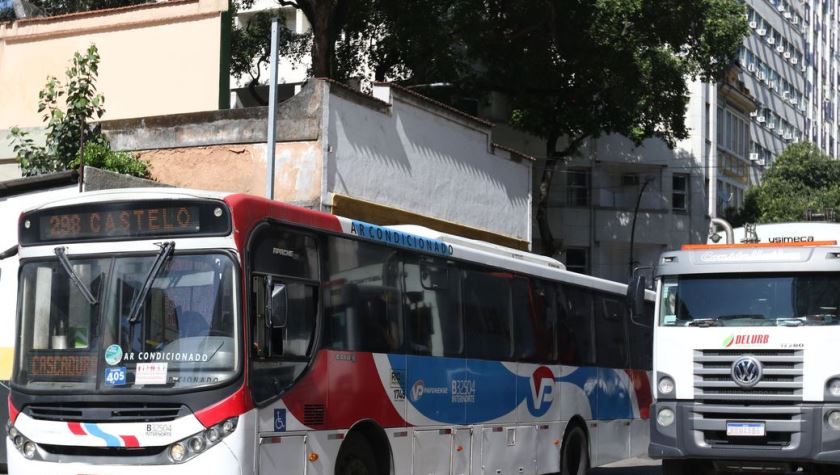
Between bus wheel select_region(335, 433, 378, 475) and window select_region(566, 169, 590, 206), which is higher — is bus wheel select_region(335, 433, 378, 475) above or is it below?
below

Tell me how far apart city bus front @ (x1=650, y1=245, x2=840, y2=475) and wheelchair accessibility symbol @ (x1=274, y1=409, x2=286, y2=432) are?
546 cm

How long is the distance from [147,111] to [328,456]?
1540 cm

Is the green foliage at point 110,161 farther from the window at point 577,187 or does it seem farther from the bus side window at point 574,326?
the window at point 577,187

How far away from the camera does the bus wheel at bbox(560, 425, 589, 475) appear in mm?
16094

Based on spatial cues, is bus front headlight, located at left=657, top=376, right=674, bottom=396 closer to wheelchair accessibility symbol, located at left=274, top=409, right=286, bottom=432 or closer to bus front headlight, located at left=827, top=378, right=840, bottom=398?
bus front headlight, located at left=827, top=378, right=840, bottom=398

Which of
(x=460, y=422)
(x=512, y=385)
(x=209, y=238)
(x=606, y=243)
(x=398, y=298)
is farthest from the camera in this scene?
(x=606, y=243)

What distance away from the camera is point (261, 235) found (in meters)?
10.2

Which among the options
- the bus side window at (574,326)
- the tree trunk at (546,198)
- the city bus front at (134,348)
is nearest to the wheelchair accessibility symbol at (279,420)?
the city bus front at (134,348)

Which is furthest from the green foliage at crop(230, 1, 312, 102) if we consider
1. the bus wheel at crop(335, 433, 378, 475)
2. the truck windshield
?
the bus wheel at crop(335, 433, 378, 475)

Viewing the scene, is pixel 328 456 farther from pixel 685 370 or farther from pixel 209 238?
pixel 685 370

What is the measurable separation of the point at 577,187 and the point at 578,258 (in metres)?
3.03

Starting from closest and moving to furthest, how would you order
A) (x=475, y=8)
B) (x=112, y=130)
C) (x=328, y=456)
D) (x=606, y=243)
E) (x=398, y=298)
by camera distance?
(x=328, y=456) < (x=398, y=298) < (x=112, y=130) < (x=475, y=8) < (x=606, y=243)

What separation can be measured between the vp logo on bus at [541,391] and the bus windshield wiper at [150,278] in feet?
21.1

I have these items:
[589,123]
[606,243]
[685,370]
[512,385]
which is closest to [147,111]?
[512,385]
